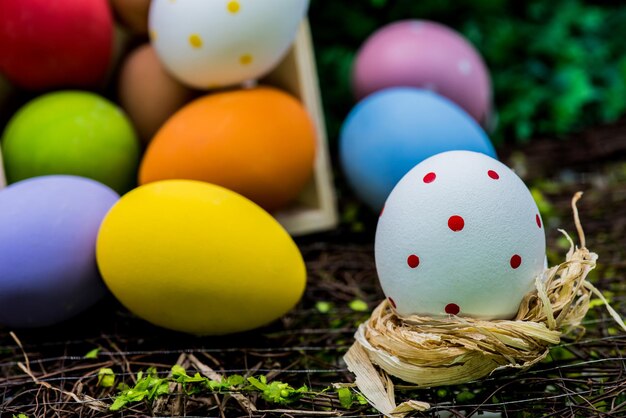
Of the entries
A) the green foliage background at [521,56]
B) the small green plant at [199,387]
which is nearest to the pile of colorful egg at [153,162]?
A: the small green plant at [199,387]

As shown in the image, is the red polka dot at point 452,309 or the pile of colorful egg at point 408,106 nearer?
the red polka dot at point 452,309

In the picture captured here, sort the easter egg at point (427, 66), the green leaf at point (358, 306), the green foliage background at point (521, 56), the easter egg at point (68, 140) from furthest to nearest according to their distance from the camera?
the green foliage background at point (521, 56), the easter egg at point (427, 66), the easter egg at point (68, 140), the green leaf at point (358, 306)

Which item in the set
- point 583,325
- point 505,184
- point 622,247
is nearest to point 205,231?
point 505,184

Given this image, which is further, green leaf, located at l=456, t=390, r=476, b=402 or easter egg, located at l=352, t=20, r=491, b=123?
easter egg, located at l=352, t=20, r=491, b=123

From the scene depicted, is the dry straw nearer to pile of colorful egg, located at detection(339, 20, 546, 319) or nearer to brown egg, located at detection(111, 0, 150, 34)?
pile of colorful egg, located at detection(339, 20, 546, 319)

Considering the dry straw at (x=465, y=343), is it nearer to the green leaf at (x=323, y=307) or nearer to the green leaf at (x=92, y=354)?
the green leaf at (x=323, y=307)

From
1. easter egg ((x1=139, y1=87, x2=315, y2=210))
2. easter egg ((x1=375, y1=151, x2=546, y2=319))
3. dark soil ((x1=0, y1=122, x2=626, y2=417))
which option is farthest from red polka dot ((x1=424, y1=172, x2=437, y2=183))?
easter egg ((x1=139, y1=87, x2=315, y2=210))
